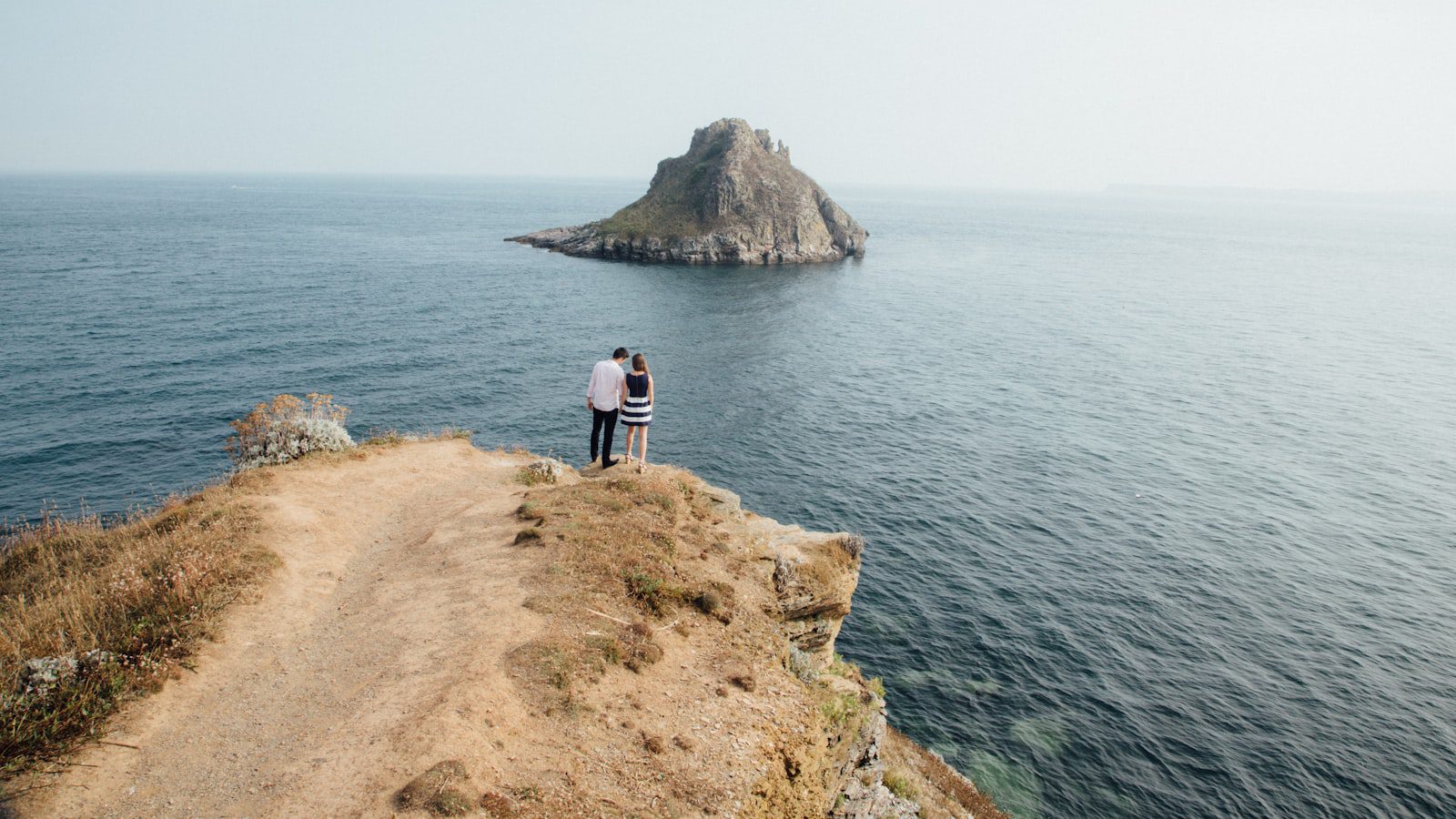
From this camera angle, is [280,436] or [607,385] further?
[280,436]

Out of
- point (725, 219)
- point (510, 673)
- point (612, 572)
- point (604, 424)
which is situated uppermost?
point (725, 219)

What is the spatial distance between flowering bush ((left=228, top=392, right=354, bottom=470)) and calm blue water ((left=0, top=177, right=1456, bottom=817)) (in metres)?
16.4

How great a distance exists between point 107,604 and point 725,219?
126 meters

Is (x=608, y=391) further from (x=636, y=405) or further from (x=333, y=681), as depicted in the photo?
(x=333, y=681)

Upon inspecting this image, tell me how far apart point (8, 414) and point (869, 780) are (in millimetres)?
56106

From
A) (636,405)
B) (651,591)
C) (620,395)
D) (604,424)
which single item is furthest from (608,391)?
(651,591)

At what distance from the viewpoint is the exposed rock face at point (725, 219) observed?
129000 millimetres

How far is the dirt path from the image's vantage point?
967 centimetres

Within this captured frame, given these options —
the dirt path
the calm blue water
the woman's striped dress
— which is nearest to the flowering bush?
the dirt path

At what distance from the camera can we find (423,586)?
15438 millimetres

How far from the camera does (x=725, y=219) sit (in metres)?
132

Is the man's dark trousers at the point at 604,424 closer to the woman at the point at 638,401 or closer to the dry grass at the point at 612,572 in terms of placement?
the woman at the point at 638,401

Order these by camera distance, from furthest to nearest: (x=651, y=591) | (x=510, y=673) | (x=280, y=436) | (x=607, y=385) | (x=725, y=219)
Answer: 1. (x=725, y=219)
2. (x=280, y=436)
3. (x=607, y=385)
4. (x=651, y=591)
5. (x=510, y=673)

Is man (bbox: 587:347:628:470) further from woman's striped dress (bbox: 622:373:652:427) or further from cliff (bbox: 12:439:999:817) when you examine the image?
cliff (bbox: 12:439:999:817)
